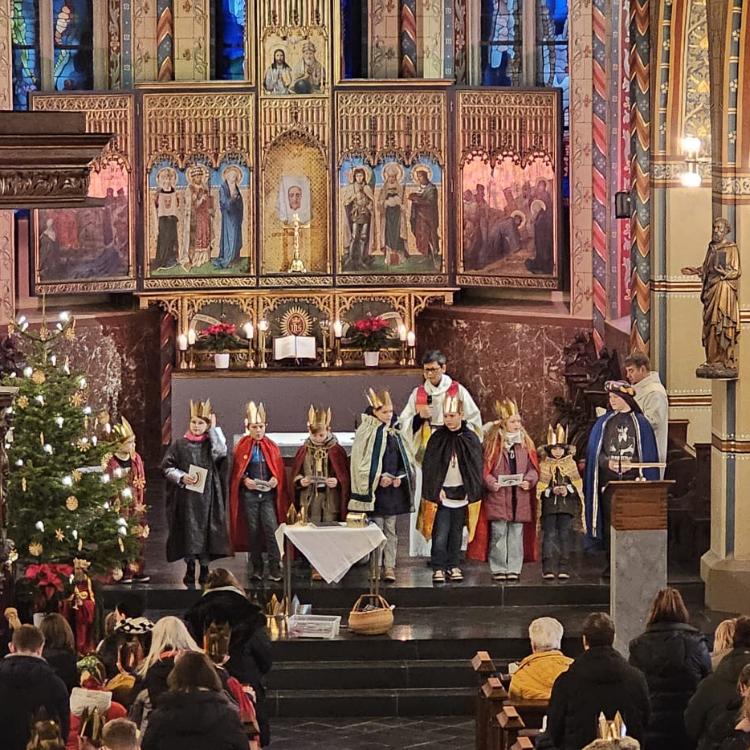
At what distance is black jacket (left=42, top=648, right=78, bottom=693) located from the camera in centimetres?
1326

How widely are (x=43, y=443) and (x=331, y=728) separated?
309 centimetres

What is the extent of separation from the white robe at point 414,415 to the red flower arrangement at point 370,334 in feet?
18.3

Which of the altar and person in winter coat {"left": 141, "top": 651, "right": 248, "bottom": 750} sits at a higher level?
the altar

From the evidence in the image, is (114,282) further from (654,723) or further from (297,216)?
Answer: (654,723)

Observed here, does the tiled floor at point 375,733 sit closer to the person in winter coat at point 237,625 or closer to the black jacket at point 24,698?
the person in winter coat at point 237,625

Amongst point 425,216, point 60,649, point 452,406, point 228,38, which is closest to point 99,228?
point 228,38

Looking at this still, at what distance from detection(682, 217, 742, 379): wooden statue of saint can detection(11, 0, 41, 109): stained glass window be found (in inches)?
401

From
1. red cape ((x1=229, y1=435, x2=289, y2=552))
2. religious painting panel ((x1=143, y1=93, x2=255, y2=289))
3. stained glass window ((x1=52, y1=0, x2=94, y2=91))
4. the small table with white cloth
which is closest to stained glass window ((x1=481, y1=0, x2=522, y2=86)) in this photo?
religious painting panel ((x1=143, y1=93, x2=255, y2=289))

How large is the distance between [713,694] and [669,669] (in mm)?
1067

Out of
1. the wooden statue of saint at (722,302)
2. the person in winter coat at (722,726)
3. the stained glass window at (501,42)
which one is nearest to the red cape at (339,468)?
the wooden statue of saint at (722,302)

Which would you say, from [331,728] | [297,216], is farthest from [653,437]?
[297,216]

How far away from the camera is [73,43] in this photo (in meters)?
26.8

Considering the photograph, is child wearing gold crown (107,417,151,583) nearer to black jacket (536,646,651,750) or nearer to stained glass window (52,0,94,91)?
black jacket (536,646,651,750)

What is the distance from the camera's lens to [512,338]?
26.0m
